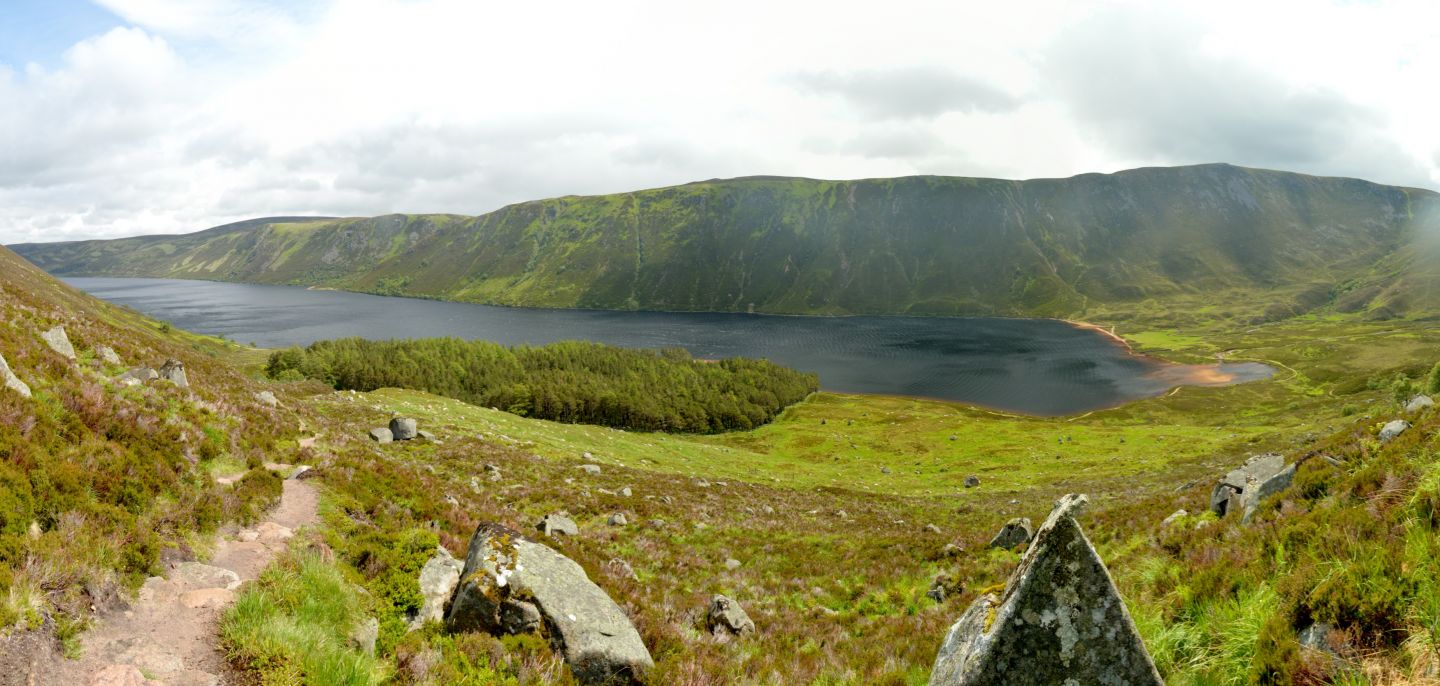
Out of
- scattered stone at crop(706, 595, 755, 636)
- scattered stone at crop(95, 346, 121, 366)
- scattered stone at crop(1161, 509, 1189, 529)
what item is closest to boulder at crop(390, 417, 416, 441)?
scattered stone at crop(95, 346, 121, 366)

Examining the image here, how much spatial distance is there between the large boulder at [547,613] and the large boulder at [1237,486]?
1805 cm

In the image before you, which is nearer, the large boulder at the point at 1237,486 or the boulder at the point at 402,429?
the large boulder at the point at 1237,486

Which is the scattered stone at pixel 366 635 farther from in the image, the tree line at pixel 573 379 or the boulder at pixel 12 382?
the tree line at pixel 573 379

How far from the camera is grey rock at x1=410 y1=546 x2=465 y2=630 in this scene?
9.66m

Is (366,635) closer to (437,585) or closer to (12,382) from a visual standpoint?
(437,585)

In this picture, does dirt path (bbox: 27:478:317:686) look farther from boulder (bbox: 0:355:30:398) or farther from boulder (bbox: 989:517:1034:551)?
boulder (bbox: 989:517:1034:551)

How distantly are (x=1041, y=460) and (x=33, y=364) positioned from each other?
8622cm

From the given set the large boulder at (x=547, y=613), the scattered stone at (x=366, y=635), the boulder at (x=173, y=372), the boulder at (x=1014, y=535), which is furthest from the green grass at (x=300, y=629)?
the boulder at (x=1014, y=535)

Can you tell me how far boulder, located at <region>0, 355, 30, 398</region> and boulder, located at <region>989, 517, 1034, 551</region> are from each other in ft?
90.5

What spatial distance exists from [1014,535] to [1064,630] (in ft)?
56.2

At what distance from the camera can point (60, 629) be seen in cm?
620

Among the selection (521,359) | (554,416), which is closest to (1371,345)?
(554,416)

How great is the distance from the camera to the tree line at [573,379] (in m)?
117

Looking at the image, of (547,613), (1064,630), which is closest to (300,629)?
(547,613)
